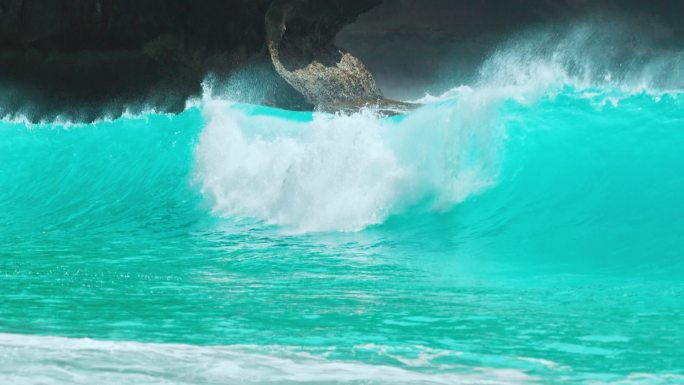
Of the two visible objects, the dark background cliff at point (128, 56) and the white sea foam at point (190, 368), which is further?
the dark background cliff at point (128, 56)

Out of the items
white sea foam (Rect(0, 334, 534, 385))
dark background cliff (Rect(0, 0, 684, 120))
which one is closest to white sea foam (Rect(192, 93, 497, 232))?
white sea foam (Rect(0, 334, 534, 385))

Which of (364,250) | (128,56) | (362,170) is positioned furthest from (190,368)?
(128,56)

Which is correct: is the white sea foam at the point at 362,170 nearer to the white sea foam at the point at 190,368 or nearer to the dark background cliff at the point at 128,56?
the white sea foam at the point at 190,368

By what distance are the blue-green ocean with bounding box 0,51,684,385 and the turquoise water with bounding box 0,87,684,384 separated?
0.02 m

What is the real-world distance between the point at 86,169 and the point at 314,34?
26.3 feet

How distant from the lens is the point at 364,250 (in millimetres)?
5570

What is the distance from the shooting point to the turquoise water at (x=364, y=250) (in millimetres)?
3023

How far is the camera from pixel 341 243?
5836mm

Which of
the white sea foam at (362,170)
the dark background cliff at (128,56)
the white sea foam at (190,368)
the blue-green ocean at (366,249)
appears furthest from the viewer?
the dark background cliff at (128,56)

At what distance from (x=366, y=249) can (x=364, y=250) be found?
0.04 m

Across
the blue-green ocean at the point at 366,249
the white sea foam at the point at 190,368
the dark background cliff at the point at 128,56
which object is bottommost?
the white sea foam at the point at 190,368

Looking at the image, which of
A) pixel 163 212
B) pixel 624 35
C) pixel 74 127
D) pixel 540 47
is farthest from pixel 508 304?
pixel 540 47

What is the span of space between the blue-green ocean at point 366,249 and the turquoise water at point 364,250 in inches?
0.6

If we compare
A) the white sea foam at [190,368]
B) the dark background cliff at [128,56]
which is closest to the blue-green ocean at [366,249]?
the white sea foam at [190,368]
